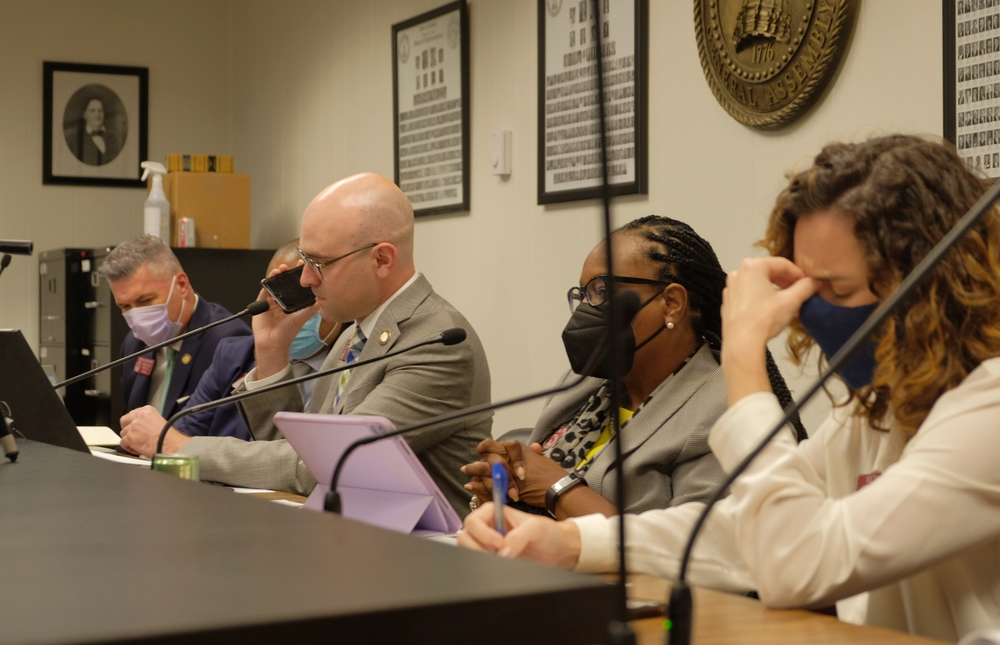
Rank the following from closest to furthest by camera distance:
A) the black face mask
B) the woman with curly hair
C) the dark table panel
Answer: the dark table panel → the woman with curly hair → the black face mask

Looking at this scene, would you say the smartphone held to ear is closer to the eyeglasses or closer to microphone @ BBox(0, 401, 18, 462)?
the eyeglasses

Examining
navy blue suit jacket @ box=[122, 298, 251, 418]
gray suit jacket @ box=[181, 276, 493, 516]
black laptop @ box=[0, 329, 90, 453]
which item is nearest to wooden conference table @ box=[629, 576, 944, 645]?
black laptop @ box=[0, 329, 90, 453]

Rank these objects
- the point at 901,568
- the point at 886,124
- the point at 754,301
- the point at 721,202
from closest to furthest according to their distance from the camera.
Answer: the point at 901,568
the point at 754,301
the point at 886,124
the point at 721,202

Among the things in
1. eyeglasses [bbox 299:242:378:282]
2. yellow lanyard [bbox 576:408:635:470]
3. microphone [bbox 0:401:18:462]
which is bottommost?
yellow lanyard [bbox 576:408:635:470]

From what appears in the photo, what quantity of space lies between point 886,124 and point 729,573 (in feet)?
4.13

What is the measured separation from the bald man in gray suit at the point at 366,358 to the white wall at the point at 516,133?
64cm

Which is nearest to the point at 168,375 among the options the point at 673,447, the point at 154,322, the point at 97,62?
the point at 154,322

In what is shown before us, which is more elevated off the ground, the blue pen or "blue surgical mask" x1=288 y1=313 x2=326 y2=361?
"blue surgical mask" x1=288 y1=313 x2=326 y2=361

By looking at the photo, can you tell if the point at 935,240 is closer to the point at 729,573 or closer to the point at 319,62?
the point at 729,573

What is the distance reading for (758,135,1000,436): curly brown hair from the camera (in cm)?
124

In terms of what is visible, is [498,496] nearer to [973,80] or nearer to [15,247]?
[15,247]

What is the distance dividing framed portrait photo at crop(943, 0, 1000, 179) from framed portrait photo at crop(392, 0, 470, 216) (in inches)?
74.8

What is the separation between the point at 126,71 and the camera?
18.7 feet

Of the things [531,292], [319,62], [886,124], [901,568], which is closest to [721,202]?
[886,124]
